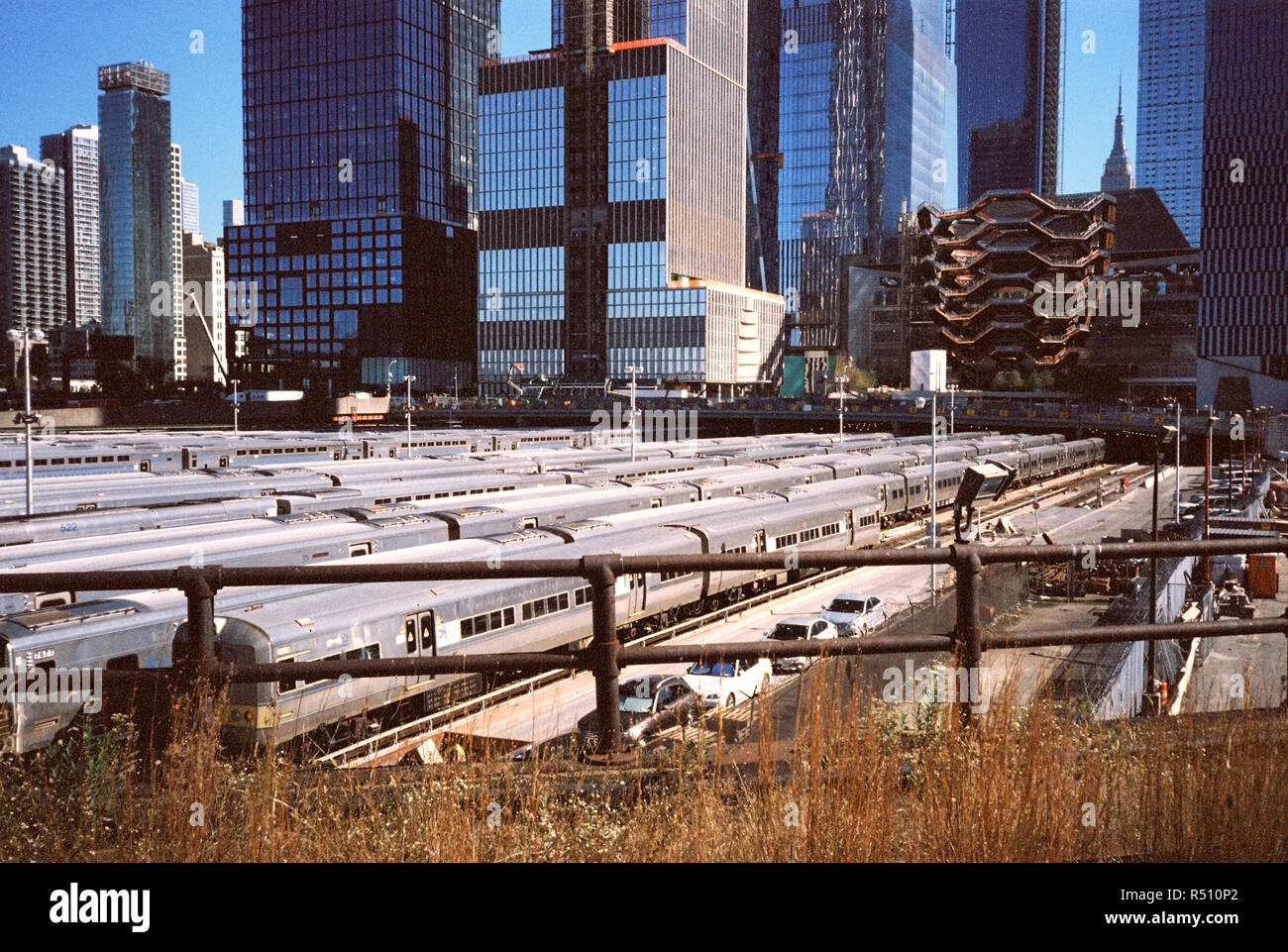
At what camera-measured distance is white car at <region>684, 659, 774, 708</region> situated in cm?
515

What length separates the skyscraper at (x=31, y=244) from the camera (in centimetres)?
3128

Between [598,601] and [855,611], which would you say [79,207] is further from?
[598,601]

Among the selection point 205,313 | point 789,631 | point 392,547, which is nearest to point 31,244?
point 392,547

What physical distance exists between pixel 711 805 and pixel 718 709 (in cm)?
41

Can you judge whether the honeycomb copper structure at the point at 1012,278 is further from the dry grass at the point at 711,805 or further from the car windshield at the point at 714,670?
the dry grass at the point at 711,805

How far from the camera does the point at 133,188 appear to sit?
4484 centimetres

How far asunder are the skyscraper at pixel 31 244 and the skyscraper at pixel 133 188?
2639 mm

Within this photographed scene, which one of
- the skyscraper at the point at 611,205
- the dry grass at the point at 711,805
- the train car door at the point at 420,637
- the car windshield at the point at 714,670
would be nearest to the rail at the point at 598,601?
the dry grass at the point at 711,805

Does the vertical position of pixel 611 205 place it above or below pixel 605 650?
above

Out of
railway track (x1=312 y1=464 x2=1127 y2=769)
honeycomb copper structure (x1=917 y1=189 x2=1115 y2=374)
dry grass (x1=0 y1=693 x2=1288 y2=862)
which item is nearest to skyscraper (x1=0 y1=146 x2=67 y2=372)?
railway track (x1=312 y1=464 x2=1127 y2=769)

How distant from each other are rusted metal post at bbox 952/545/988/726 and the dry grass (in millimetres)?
288

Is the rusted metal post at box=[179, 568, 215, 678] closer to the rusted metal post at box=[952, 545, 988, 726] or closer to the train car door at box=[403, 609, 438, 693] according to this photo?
the rusted metal post at box=[952, 545, 988, 726]

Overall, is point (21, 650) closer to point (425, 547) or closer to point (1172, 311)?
point (425, 547)

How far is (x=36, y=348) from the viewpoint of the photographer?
49.1m
